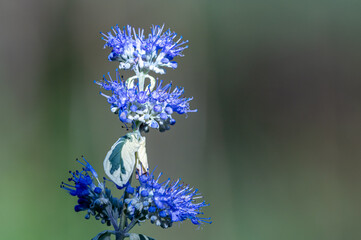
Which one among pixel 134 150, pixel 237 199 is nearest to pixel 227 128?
pixel 237 199

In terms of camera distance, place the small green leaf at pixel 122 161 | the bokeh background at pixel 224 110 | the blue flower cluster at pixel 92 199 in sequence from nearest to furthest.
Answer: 1. the small green leaf at pixel 122 161
2. the blue flower cluster at pixel 92 199
3. the bokeh background at pixel 224 110

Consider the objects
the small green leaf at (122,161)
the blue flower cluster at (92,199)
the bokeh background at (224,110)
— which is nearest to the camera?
the small green leaf at (122,161)

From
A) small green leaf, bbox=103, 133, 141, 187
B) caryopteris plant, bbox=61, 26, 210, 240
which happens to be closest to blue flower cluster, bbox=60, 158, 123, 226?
caryopteris plant, bbox=61, 26, 210, 240

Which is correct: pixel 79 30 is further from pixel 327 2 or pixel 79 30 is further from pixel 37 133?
pixel 327 2

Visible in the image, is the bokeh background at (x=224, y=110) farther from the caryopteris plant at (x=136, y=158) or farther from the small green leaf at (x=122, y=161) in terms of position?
the small green leaf at (x=122, y=161)

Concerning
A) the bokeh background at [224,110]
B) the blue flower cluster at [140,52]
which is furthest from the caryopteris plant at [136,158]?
the bokeh background at [224,110]

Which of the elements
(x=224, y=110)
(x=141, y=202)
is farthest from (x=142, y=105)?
(x=224, y=110)

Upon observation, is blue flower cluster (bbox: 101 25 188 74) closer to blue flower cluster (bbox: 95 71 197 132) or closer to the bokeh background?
blue flower cluster (bbox: 95 71 197 132)
